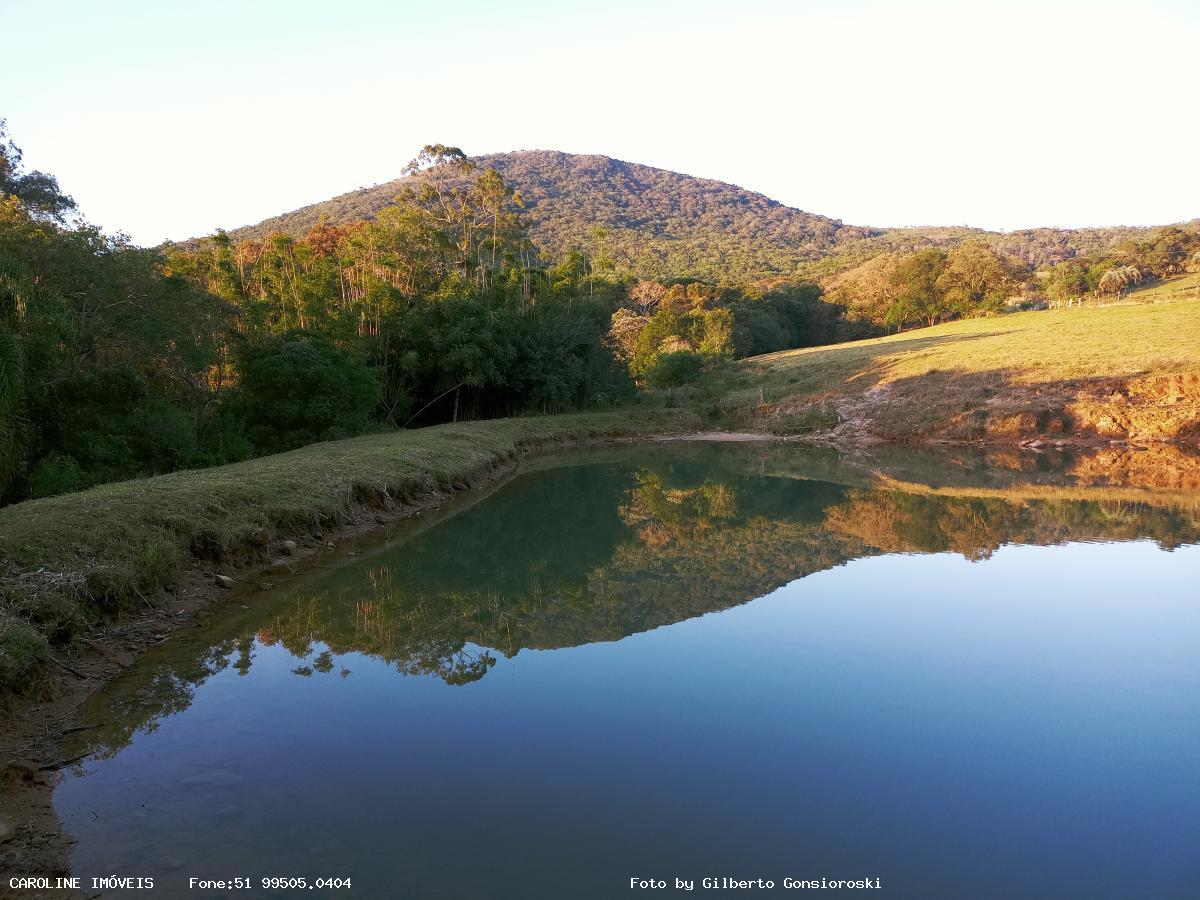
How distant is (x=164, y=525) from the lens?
970 centimetres

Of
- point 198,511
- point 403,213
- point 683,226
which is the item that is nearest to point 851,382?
point 403,213

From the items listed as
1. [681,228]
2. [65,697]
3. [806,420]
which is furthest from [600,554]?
[681,228]

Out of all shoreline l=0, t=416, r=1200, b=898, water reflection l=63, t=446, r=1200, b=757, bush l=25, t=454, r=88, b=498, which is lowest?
water reflection l=63, t=446, r=1200, b=757

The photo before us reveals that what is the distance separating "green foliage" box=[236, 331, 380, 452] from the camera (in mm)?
20656

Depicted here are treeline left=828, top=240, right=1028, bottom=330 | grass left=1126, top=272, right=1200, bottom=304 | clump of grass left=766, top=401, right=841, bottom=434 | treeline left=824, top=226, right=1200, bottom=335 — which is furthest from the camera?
treeline left=828, top=240, right=1028, bottom=330

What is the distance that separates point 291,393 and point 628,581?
13154mm

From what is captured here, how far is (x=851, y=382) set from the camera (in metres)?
40.3

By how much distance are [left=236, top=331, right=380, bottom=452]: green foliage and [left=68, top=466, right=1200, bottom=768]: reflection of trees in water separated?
8.48m

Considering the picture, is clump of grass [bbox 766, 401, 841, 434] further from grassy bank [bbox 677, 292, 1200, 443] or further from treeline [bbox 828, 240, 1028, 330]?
treeline [bbox 828, 240, 1028, 330]

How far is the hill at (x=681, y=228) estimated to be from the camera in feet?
320

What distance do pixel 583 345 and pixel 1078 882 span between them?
32.3 meters

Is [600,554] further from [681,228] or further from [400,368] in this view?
[681,228]

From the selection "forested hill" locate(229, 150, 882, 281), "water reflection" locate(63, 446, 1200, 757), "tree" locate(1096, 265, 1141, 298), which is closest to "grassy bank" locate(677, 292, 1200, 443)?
"water reflection" locate(63, 446, 1200, 757)

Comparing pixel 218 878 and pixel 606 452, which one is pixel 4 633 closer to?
pixel 218 878
